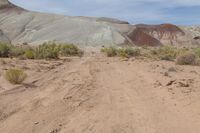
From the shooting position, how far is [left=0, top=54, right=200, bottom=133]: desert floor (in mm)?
9758

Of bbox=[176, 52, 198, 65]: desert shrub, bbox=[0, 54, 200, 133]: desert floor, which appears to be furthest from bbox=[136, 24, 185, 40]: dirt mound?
bbox=[0, 54, 200, 133]: desert floor

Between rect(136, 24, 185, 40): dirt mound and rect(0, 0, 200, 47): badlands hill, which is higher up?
rect(0, 0, 200, 47): badlands hill

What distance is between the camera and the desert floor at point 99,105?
9.76 meters

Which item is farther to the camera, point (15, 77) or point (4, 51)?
point (4, 51)

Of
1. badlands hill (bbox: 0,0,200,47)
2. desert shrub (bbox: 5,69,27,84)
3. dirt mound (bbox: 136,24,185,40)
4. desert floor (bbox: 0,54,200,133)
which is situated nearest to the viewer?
desert floor (bbox: 0,54,200,133)

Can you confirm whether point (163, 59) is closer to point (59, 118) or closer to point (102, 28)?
point (59, 118)

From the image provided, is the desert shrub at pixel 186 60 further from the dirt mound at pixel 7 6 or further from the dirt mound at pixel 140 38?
the dirt mound at pixel 7 6

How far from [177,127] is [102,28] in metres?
66.1

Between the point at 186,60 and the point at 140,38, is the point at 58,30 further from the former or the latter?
the point at 186,60

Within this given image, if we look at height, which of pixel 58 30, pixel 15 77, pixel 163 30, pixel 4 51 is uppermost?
pixel 15 77

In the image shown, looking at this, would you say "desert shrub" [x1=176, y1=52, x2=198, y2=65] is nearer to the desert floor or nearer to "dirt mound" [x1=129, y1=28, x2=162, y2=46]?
the desert floor

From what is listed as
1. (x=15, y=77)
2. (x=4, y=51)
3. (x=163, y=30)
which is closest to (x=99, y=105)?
(x=15, y=77)

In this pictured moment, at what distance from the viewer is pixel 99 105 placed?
39.7 ft

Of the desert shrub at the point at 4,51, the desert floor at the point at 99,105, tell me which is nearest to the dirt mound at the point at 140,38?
the desert shrub at the point at 4,51
